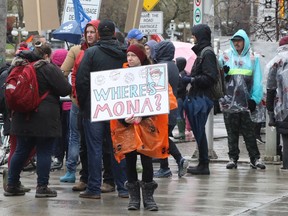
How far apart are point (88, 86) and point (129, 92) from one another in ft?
2.45

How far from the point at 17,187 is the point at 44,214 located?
140 centimetres

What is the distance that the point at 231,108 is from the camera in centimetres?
1358

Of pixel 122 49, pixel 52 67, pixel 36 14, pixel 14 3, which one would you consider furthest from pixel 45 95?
pixel 14 3

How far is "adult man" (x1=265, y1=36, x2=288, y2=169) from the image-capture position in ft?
44.1

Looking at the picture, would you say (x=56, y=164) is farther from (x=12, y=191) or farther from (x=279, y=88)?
(x=279, y=88)

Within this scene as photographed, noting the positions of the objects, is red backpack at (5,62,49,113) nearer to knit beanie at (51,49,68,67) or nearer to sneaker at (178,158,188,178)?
knit beanie at (51,49,68,67)

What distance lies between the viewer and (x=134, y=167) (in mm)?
9859

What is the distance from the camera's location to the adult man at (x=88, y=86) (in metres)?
10.5

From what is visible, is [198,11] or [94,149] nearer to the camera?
[94,149]

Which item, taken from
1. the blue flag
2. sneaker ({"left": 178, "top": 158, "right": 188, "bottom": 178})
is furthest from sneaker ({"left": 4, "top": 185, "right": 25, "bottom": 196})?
the blue flag

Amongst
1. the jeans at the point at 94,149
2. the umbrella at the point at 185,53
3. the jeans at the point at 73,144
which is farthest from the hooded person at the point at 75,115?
the umbrella at the point at 185,53

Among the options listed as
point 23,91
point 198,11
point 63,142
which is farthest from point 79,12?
point 23,91

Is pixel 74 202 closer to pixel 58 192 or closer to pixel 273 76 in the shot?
pixel 58 192

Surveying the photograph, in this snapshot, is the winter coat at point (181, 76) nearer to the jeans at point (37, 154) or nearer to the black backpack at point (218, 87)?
the black backpack at point (218, 87)
